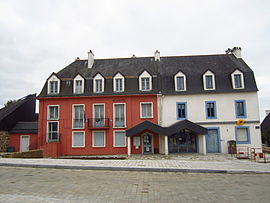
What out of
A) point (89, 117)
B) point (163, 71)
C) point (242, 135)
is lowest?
point (242, 135)

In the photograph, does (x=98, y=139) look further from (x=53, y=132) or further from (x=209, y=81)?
(x=209, y=81)

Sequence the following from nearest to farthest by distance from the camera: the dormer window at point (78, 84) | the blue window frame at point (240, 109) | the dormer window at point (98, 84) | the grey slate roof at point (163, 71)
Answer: the blue window frame at point (240, 109), the grey slate roof at point (163, 71), the dormer window at point (98, 84), the dormer window at point (78, 84)

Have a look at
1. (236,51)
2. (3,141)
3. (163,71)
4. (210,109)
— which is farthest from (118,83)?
(236,51)

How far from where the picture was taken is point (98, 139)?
20.2 meters

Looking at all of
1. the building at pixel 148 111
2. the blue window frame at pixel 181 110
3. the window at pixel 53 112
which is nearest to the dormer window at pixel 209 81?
the building at pixel 148 111

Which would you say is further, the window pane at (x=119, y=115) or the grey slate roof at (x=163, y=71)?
the grey slate roof at (x=163, y=71)

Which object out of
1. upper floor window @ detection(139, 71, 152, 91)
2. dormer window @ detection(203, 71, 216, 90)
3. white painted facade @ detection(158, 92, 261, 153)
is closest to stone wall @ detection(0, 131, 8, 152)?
upper floor window @ detection(139, 71, 152, 91)

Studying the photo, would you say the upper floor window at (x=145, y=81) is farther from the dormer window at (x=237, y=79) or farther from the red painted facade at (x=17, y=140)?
the red painted facade at (x=17, y=140)

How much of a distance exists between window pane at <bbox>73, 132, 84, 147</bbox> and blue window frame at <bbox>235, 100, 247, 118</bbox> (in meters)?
14.9

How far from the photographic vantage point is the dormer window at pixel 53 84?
2130cm

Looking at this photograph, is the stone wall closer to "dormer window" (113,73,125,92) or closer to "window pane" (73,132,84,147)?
"window pane" (73,132,84,147)

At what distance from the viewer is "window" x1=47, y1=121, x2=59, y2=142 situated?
2033cm

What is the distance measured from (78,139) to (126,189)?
14637 millimetres

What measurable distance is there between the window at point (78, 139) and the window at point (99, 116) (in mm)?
1811
